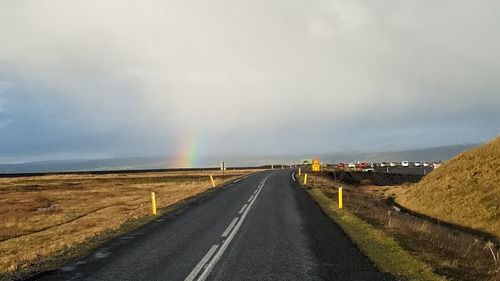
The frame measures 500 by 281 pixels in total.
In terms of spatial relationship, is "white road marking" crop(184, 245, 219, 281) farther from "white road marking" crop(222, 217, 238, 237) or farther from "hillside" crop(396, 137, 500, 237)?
"hillside" crop(396, 137, 500, 237)

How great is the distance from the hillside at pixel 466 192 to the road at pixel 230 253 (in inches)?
433

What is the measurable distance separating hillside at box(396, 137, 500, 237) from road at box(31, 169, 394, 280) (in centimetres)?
1100

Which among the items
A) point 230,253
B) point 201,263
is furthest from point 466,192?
Answer: point 201,263

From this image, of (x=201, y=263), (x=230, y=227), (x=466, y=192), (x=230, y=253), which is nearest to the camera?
(x=201, y=263)

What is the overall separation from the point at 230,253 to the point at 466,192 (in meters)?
22.2

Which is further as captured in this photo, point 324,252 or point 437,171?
point 437,171

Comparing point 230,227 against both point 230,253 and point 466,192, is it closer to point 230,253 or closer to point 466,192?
point 230,253

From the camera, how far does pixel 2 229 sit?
2827cm

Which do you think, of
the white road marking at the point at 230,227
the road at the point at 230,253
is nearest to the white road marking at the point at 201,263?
the road at the point at 230,253

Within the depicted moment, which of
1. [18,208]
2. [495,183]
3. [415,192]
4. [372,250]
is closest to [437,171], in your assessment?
[415,192]

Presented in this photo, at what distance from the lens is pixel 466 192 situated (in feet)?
94.4

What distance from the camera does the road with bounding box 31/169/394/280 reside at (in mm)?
9430

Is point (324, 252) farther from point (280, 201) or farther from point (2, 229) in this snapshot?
point (2, 229)

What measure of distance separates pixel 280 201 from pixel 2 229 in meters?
17.3
